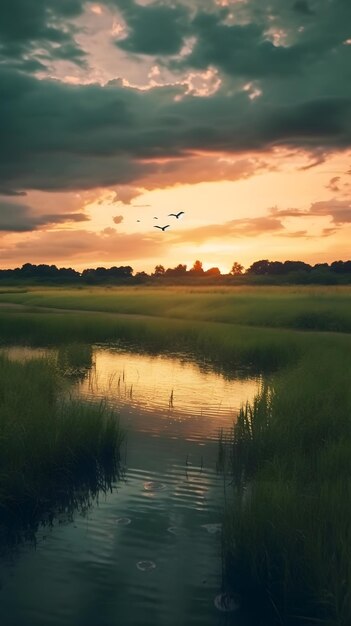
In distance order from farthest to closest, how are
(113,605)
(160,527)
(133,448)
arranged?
(133,448) → (160,527) → (113,605)

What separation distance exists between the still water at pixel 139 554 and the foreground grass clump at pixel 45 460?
41 centimetres

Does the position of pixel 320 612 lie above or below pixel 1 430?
below

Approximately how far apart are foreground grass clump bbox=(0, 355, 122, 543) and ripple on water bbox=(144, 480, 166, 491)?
73 cm

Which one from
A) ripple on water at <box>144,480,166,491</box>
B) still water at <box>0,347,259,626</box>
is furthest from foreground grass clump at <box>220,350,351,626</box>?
ripple on water at <box>144,480,166,491</box>

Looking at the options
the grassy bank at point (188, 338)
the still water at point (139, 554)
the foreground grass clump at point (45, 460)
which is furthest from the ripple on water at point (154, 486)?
the grassy bank at point (188, 338)

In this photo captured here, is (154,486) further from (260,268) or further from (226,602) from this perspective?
(260,268)

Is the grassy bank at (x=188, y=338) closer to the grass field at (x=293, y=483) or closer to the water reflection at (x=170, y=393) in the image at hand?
the grass field at (x=293, y=483)

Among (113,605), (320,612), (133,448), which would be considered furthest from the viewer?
(133,448)

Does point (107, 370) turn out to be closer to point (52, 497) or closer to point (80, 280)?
point (52, 497)

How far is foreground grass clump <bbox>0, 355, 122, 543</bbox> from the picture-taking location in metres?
9.59

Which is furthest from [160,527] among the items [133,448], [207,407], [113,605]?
[207,407]

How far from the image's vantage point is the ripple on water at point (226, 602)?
24.2ft

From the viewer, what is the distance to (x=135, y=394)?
20094 millimetres

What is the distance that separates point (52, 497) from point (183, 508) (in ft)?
7.34
